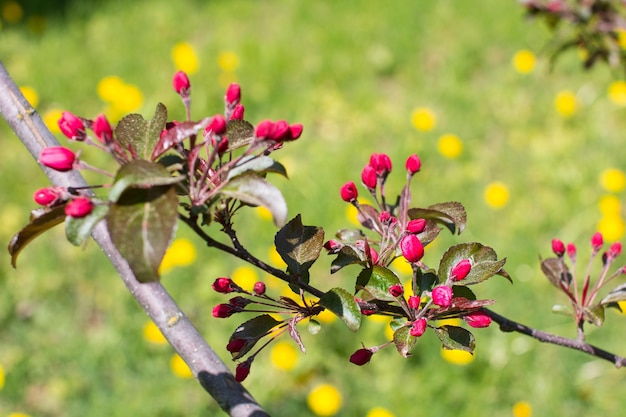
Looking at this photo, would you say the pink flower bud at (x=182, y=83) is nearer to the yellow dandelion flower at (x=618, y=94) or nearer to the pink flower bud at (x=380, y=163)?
the pink flower bud at (x=380, y=163)

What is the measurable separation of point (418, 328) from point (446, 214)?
0.19 metres

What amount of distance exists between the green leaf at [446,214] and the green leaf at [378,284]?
0.12 m

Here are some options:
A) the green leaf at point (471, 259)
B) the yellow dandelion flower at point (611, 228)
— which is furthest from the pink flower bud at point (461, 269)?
the yellow dandelion flower at point (611, 228)

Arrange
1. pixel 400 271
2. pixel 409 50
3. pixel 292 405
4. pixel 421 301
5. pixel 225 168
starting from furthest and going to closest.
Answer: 1. pixel 409 50
2. pixel 400 271
3. pixel 292 405
4. pixel 421 301
5. pixel 225 168

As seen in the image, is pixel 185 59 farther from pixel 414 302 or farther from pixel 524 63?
pixel 414 302

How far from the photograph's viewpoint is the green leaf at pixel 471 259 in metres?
0.95

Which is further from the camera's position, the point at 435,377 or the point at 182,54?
the point at 182,54

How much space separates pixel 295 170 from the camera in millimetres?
3357

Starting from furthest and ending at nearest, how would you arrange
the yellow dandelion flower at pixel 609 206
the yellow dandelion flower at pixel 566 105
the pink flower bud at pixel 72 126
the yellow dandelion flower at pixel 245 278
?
the yellow dandelion flower at pixel 566 105
the yellow dandelion flower at pixel 609 206
the yellow dandelion flower at pixel 245 278
the pink flower bud at pixel 72 126

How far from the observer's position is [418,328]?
0.88 meters

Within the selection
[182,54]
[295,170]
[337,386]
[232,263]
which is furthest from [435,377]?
[182,54]

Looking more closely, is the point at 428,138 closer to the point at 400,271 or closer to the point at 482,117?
the point at 482,117

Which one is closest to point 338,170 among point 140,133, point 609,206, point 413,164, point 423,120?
point 423,120

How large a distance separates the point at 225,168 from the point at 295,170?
8.49ft
